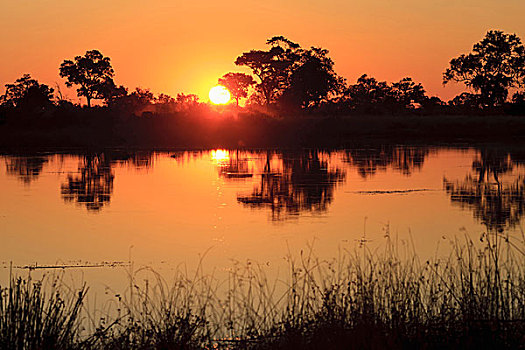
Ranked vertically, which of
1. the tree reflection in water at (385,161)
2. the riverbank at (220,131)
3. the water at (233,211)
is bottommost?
the water at (233,211)

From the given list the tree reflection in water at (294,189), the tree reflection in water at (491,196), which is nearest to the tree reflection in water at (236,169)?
the tree reflection in water at (294,189)

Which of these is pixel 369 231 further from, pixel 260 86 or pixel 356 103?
pixel 356 103

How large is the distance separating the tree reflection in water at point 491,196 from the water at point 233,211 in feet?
0.13

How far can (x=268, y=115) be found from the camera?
234ft

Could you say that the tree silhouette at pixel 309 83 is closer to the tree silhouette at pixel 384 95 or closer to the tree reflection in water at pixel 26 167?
the tree silhouette at pixel 384 95

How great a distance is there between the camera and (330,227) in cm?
1709

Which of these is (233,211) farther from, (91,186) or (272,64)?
(272,64)

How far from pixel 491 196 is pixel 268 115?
49228 millimetres

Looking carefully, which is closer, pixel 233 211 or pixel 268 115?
pixel 233 211

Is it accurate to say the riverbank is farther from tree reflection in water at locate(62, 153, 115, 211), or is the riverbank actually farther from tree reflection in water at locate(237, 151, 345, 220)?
tree reflection in water at locate(237, 151, 345, 220)

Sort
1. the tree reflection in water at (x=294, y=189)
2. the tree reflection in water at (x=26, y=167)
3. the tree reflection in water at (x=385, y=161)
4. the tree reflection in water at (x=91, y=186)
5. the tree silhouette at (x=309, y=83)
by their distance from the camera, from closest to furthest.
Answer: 1. the tree reflection in water at (x=294, y=189)
2. the tree reflection in water at (x=91, y=186)
3. the tree reflection in water at (x=26, y=167)
4. the tree reflection in water at (x=385, y=161)
5. the tree silhouette at (x=309, y=83)

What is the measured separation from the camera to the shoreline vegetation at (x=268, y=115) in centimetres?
6694

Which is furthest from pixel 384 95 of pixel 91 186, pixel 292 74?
pixel 91 186

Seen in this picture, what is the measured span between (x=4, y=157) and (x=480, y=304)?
1678 inches
